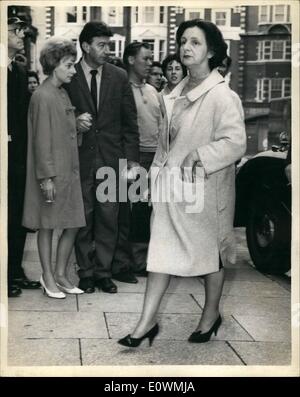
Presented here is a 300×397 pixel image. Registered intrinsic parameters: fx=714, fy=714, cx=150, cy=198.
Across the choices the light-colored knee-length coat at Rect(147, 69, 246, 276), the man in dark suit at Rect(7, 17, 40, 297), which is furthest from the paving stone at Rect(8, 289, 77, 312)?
the light-colored knee-length coat at Rect(147, 69, 246, 276)

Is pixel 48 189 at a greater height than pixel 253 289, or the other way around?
pixel 48 189

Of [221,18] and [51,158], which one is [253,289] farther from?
[221,18]

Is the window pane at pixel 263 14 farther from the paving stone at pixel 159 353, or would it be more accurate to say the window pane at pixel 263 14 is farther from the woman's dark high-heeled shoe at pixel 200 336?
the paving stone at pixel 159 353

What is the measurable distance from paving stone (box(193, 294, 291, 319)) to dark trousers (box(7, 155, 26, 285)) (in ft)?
4.65

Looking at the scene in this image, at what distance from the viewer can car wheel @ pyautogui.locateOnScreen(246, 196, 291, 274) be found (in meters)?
6.33

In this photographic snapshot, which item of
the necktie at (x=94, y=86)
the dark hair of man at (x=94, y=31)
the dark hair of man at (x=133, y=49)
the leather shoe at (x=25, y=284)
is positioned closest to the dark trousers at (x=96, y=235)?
the leather shoe at (x=25, y=284)

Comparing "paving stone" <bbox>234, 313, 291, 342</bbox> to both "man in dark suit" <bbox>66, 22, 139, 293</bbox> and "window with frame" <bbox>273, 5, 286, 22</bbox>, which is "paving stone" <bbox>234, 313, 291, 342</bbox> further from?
"window with frame" <bbox>273, 5, 286, 22</bbox>

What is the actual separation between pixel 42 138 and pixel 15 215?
71cm

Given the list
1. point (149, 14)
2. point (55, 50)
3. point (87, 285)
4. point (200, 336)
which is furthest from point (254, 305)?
point (149, 14)

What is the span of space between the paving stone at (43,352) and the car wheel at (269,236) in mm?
2586

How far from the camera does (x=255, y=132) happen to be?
350 inches

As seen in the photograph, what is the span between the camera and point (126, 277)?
234 inches

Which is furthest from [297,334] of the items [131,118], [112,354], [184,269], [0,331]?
[131,118]

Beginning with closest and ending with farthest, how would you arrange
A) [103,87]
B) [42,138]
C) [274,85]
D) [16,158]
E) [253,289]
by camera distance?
[42,138]
[16,158]
[103,87]
[253,289]
[274,85]
